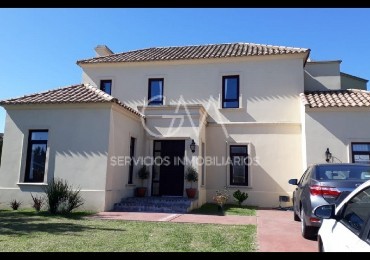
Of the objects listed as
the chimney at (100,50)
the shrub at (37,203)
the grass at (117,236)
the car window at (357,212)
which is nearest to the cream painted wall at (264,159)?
the grass at (117,236)

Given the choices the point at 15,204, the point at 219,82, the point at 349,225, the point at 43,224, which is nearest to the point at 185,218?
the point at 43,224

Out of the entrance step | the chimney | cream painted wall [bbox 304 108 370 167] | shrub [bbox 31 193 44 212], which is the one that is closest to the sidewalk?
the entrance step

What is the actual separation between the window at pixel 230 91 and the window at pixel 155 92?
3449mm

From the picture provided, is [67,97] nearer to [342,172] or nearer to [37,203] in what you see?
[37,203]

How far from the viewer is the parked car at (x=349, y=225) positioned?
2.90m

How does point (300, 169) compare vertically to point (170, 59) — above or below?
below

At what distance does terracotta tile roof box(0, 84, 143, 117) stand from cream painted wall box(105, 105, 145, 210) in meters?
0.51

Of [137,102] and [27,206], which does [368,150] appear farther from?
[27,206]

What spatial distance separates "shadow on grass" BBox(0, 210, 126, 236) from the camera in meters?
8.31

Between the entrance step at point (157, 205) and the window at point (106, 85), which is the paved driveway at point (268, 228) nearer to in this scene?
the entrance step at point (157, 205)

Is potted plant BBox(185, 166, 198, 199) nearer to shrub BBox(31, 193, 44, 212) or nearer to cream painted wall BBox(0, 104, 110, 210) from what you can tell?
cream painted wall BBox(0, 104, 110, 210)

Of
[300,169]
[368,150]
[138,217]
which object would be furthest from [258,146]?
[138,217]
